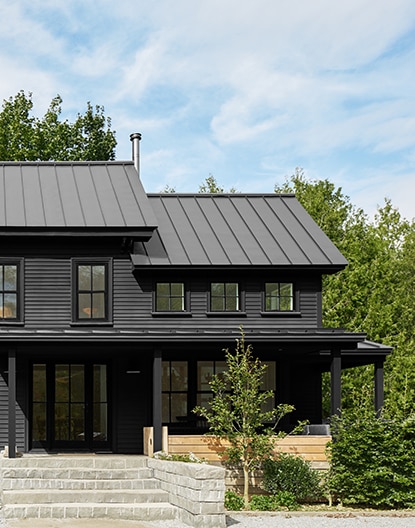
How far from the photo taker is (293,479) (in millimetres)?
18672

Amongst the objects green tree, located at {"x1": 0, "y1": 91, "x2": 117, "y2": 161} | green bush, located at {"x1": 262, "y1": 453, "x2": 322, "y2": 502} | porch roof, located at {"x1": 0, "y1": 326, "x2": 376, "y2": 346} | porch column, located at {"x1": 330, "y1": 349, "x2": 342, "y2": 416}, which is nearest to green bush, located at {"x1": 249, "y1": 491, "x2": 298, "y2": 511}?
green bush, located at {"x1": 262, "y1": 453, "x2": 322, "y2": 502}

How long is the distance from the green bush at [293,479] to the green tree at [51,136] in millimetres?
25605

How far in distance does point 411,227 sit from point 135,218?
32007 mm

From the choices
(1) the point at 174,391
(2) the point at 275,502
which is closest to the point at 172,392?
(1) the point at 174,391

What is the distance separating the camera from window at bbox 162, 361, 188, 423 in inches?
883

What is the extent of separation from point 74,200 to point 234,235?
423 centimetres

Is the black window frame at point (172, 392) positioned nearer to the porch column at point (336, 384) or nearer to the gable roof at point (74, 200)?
the gable roof at point (74, 200)

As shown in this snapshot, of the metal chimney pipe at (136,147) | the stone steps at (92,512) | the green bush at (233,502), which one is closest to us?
the stone steps at (92,512)

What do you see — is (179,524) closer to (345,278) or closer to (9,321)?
(9,321)

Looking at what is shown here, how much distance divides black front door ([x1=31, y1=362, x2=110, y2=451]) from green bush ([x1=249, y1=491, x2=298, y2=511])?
17.9 ft

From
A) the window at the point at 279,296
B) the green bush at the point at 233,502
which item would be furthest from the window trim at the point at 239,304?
the green bush at the point at 233,502

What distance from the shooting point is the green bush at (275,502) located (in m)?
18.0

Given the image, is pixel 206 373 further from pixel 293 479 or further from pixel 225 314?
pixel 293 479

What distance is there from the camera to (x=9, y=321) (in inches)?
882
